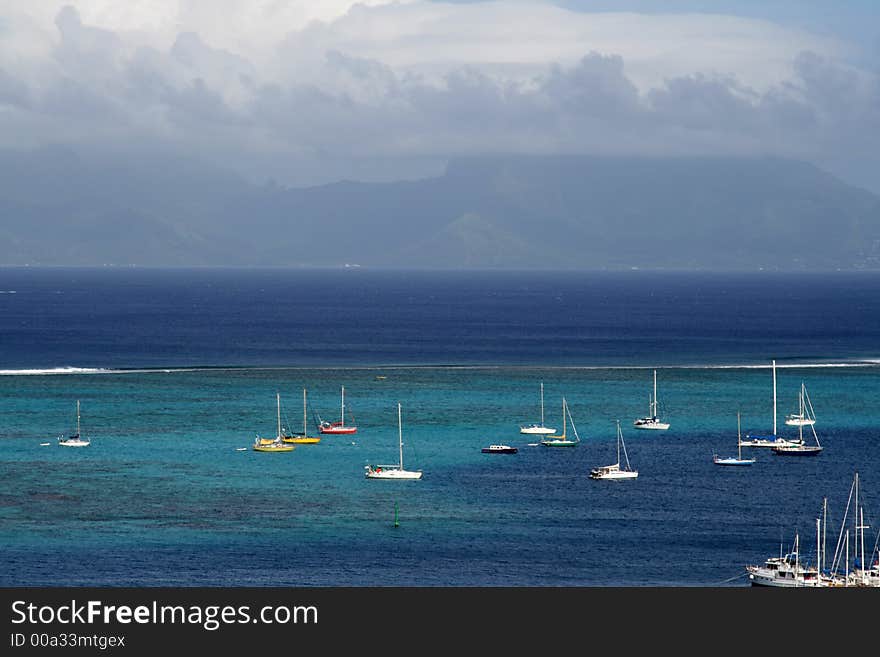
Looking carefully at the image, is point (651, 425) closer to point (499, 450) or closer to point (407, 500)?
point (499, 450)

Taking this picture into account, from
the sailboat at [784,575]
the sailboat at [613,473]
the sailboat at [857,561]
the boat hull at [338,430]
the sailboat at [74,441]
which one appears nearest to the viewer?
the sailboat at [857,561]

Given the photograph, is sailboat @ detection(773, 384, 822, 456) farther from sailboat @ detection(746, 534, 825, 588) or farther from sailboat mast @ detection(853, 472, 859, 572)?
sailboat @ detection(746, 534, 825, 588)

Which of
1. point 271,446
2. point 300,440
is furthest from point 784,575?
point 300,440

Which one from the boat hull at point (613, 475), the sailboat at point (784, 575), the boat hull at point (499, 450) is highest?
the boat hull at point (499, 450)

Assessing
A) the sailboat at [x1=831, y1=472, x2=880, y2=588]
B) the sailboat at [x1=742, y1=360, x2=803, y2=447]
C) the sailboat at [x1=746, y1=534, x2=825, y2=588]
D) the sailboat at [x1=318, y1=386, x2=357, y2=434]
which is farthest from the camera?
the sailboat at [x1=318, y1=386, x2=357, y2=434]

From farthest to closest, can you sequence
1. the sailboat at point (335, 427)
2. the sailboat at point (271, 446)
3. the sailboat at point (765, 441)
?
the sailboat at point (335, 427) < the sailboat at point (765, 441) < the sailboat at point (271, 446)

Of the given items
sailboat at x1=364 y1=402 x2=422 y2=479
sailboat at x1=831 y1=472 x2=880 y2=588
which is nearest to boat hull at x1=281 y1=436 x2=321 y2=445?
sailboat at x1=364 y1=402 x2=422 y2=479

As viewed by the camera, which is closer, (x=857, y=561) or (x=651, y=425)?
(x=857, y=561)

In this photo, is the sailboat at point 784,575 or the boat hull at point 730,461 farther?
the boat hull at point 730,461

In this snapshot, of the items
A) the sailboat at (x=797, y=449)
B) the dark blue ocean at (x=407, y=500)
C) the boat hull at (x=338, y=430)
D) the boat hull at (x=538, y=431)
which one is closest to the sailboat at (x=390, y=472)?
the dark blue ocean at (x=407, y=500)

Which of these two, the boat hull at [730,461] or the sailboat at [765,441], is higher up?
the sailboat at [765,441]

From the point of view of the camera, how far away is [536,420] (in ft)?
578

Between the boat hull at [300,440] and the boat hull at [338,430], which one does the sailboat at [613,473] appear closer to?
the boat hull at [300,440]

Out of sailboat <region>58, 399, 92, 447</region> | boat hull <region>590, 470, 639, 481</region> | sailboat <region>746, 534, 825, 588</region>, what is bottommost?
sailboat <region>746, 534, 825, 588</region>
